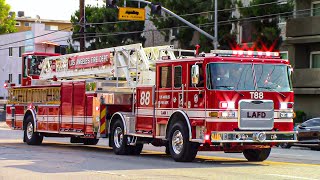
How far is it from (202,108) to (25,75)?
12.2m

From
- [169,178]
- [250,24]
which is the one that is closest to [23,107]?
[169,178]

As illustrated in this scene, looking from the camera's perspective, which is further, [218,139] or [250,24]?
[250,24]

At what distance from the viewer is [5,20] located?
93.9 meters

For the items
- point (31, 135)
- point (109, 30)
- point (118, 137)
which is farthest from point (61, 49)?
point (118, 137)

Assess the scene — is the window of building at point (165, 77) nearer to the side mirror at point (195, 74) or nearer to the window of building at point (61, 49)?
the side mirror at point (195, 74)

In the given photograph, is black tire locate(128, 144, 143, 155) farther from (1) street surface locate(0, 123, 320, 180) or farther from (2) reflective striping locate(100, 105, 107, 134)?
(2) reflective striping locate(100, 105, 107, 134)

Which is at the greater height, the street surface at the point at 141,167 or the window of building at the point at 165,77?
the window of building at the point at 165,77

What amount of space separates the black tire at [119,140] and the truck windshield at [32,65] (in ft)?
24.6

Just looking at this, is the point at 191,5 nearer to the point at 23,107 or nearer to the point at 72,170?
the point at 23,107

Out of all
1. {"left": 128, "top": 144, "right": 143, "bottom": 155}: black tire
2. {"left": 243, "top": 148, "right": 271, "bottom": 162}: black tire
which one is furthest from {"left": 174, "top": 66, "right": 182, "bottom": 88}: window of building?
{"left": 128, "top": 144, "right": 143, "bottom": 155}: black tire

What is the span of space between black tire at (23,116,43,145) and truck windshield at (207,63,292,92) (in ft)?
34.6

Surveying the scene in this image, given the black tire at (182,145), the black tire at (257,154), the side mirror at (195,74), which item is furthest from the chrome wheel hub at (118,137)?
the side mirror at (195,74)

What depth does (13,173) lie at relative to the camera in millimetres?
14281

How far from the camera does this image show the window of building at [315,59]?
3797 cm
